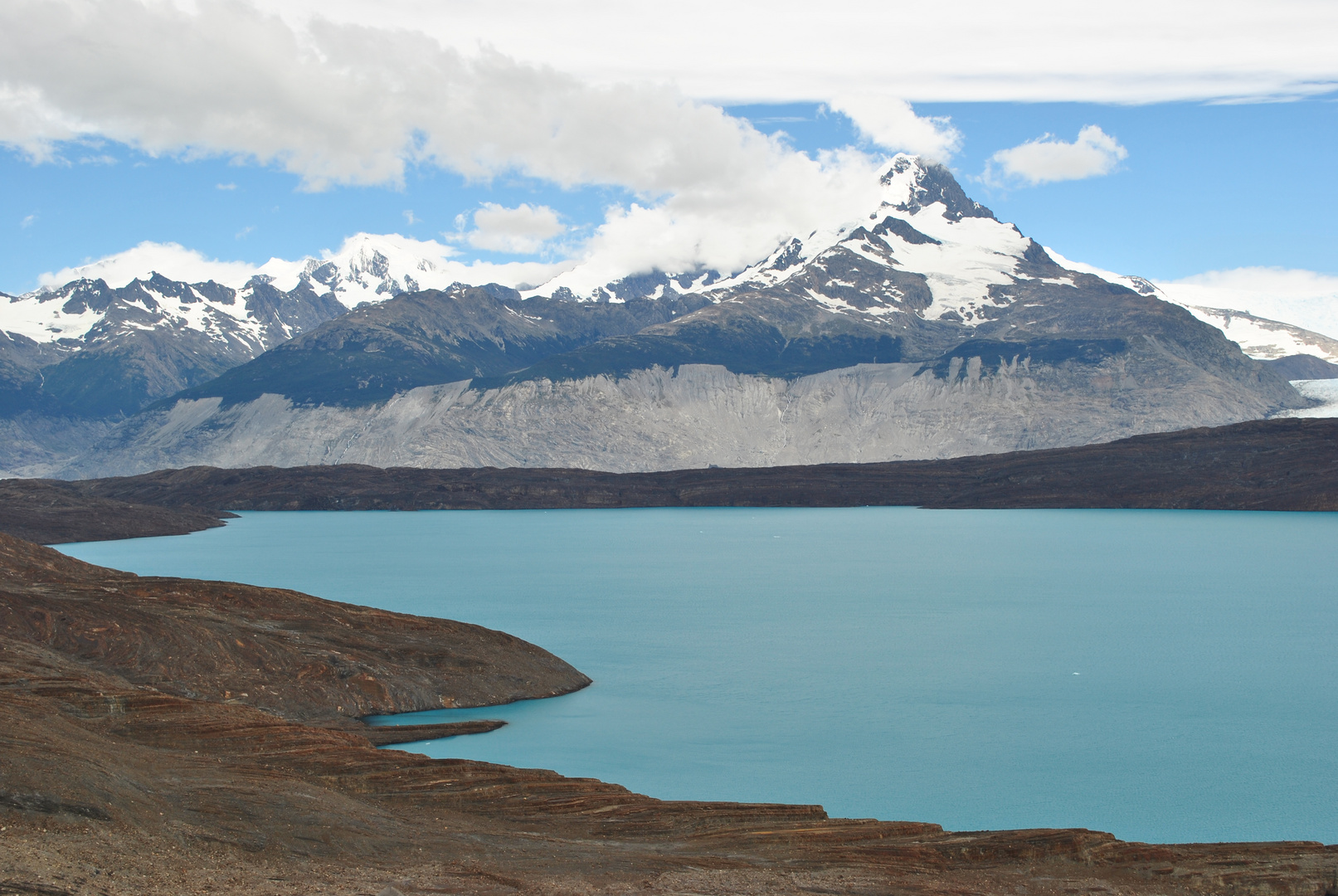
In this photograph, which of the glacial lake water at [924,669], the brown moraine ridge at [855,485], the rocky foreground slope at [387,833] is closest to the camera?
the rocky foreground slope at [387,833]

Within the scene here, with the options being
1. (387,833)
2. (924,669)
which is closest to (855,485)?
(924,669)

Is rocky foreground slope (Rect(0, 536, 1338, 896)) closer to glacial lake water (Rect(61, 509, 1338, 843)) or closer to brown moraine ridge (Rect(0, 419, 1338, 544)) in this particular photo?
glacial lake water (Rect(61, 509, 1338, 843))

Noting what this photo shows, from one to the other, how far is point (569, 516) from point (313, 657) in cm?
10175

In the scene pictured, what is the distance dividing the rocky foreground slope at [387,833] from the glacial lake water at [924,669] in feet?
15.3

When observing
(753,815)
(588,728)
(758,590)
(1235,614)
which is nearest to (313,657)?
(588,728)

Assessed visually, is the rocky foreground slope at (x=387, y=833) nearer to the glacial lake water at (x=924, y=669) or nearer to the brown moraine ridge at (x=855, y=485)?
the glacial lake water at (x=924, y=669)

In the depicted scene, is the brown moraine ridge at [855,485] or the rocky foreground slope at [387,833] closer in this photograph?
the rocky foreground slope at [387,833]

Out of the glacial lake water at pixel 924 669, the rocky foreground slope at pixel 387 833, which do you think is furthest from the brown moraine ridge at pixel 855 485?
the rocky foreground slope at pixel 387 833

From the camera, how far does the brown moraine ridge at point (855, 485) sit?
125 metres

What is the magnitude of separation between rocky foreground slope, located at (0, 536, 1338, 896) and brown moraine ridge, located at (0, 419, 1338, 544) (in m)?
98.6

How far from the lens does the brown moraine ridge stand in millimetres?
125438

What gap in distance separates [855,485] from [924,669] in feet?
373

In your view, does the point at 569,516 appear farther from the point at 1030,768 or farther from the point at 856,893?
the point at 856,893

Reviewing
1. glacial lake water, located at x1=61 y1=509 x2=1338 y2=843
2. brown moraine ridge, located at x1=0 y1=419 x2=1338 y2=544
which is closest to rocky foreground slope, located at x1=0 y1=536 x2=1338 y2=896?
glacial lake water, located at x1=61 y1=509 x2=1338 y2=843
